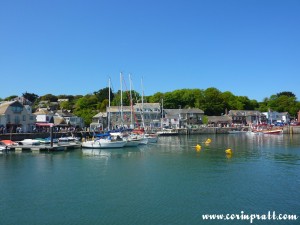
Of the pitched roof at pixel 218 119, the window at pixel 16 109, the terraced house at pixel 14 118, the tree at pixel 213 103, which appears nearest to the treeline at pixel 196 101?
the tree at pixel 213 103

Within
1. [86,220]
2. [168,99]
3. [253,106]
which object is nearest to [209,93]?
[168,99]

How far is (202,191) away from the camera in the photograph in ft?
79.4

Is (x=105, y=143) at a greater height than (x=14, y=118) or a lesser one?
lesser

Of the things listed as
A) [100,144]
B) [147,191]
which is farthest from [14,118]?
[147,191]

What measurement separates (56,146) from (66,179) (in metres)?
23.2

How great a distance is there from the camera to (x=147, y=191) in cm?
2456

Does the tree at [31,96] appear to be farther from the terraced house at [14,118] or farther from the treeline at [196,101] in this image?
the terraced house at [14,118]

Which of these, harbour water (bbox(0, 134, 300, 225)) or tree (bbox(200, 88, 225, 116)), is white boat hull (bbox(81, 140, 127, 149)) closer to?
harbour water (bbox(0, 134, 300, 225))

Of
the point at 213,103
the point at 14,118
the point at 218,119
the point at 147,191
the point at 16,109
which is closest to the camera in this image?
the point at 147,191

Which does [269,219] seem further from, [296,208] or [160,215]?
[160,215]

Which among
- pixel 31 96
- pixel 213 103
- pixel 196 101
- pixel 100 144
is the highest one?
pixel 31 96

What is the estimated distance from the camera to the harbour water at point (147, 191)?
1904cm

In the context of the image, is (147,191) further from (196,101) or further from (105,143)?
(196,101)

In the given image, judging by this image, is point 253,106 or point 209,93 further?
point 253,106
